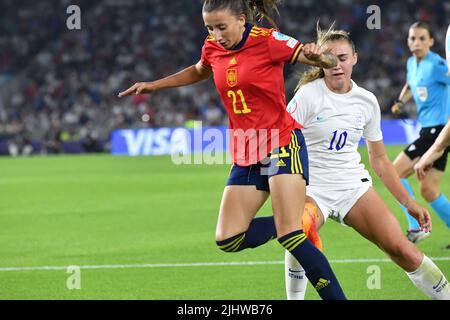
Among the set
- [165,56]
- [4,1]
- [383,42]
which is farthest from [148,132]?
[4,1]

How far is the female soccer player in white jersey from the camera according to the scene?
19.1 feet

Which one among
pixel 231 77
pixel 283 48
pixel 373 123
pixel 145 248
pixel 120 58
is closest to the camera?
pixel 283 48

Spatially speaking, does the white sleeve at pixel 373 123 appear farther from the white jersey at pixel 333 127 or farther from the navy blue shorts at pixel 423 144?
the navy blue shorts at pixel 423 144

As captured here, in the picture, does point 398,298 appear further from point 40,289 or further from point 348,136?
point 40,289

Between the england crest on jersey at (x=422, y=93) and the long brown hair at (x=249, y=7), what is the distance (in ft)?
13.3

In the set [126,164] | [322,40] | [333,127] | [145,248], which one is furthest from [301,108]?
[126,164]

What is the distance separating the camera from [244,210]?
5602mm

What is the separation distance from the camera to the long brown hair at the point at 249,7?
17.3 ft

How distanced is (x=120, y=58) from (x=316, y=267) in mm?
30204

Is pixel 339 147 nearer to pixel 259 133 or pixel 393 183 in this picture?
pixel 393 183

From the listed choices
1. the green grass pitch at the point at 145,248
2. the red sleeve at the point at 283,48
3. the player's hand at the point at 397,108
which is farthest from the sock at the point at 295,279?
the player's hand at the point at 397,108

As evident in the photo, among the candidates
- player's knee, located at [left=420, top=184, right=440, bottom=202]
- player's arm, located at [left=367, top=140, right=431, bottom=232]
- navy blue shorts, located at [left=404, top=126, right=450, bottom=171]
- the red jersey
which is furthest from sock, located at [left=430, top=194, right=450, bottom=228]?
the red jersey

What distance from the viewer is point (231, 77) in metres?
5.45

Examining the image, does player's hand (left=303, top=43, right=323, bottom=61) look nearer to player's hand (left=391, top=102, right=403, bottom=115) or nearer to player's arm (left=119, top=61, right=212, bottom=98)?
player's arm (left=119, top=61, right=212, bottom=98)
